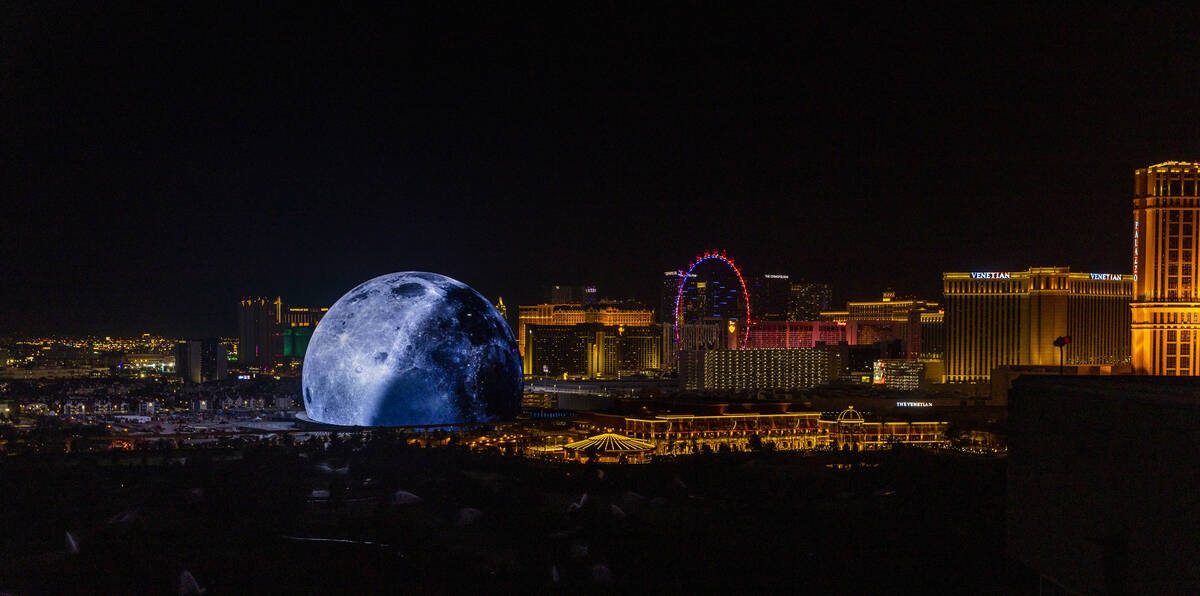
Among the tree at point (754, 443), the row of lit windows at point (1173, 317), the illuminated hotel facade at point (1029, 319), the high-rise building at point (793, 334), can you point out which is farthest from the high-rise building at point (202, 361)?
the row of lit windows at point (1173, 317)

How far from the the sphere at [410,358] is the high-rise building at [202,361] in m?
108

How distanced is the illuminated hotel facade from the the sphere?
273ft

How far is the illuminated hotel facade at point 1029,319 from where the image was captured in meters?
125

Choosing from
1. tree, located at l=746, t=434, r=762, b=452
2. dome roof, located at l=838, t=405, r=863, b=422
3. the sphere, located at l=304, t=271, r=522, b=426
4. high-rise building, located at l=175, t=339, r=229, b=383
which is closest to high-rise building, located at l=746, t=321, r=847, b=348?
high-rise building, located at l=175, t=339, r=229, b=383

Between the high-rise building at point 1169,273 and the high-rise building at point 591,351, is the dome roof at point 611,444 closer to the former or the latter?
the high-rise building at point 1169,273

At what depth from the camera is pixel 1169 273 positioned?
240ft

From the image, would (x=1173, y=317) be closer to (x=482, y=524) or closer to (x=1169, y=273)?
(x=1169, y=273)

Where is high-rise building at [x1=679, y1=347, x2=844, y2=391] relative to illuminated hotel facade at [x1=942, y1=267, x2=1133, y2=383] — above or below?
below

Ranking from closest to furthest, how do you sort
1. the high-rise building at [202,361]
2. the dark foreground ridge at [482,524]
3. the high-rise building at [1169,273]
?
the dark foreground ridge at [482,524], the high-rise building at [1169,273], the high-rise building at [202,361]

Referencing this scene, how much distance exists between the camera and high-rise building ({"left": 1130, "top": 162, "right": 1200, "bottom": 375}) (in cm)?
7218

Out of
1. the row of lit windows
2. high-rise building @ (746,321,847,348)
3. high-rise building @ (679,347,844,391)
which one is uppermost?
the row of lit windows

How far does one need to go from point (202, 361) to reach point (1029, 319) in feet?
328

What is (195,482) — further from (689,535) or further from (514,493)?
(689,535)

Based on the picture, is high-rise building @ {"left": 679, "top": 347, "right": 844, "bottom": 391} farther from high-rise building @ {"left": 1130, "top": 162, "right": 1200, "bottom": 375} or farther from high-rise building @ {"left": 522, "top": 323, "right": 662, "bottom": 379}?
high-rise building @ {"left": 1130, "top": 162, "right": 1200, "bottom": 375}
